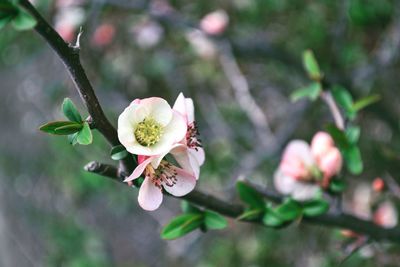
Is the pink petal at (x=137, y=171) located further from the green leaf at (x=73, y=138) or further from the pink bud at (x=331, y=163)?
the pink bud at (x=331, y=163)

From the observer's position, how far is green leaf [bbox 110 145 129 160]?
0.65m

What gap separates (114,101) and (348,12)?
39.7 inches

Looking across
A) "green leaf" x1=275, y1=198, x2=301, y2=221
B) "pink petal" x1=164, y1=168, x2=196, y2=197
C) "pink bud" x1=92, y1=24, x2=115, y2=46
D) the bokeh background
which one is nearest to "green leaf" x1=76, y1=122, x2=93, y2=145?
"pink petal" x1=164, y1=168, x2=196, y2=197

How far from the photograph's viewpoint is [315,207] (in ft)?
2.87

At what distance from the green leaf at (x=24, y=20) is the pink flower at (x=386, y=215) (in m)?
0.91

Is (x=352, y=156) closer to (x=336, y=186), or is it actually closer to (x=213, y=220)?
(x=336, y=186)

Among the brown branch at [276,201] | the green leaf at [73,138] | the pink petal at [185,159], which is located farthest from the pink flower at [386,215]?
the green leaf at [73,138]

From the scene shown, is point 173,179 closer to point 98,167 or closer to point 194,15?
point 98,167

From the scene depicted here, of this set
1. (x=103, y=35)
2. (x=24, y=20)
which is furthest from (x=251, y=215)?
(x=103, y=35)

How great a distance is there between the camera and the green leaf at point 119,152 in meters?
0.65

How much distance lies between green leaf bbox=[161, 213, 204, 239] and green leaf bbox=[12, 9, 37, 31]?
0.34 m

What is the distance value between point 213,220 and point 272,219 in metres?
0.09

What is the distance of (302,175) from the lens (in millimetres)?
1032

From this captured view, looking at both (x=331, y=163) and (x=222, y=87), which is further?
(x=222, y=87)
